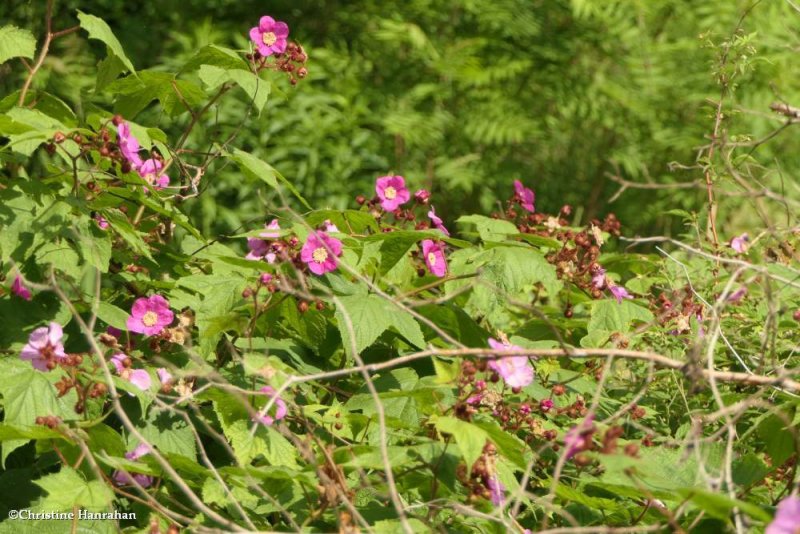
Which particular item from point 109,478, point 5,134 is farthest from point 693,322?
Result: point 5,134

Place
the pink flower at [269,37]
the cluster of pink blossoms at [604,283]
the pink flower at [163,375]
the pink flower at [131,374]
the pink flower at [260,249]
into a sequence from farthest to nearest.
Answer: the cluster of pink blossoms at [604,283]
the pink flower at [269,37]
the pink flower at [260,249]
the pink flower at [163,375]
the pink flower at [131,374]

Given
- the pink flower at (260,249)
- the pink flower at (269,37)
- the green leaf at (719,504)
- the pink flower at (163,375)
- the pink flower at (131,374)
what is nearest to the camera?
the green leaf at (719,504)

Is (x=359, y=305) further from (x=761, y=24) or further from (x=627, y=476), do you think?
(x=761, y=24)

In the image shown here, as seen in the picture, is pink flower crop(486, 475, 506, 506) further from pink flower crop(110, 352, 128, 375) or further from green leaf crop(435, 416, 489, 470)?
pink flower crop(110, 352, 128, 375)

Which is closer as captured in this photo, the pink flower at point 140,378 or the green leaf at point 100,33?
the pink flower at point 140,378

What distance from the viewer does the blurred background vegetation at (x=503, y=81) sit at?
295 inches

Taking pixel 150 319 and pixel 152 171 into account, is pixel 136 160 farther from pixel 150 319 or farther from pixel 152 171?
pixel 150 319

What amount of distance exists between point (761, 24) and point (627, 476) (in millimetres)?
6365

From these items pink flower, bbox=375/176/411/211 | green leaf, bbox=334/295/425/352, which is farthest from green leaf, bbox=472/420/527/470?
pink flower, bbox=375/176/411/211

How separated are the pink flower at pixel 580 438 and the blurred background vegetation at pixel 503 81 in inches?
211

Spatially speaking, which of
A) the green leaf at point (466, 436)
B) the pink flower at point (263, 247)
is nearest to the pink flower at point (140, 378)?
the pink flower at point (263, 247)

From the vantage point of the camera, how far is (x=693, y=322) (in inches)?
108

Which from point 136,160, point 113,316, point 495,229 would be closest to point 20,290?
point 113,316

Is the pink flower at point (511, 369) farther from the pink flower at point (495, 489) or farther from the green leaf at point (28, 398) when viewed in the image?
the green leaf at point (28, 398)
